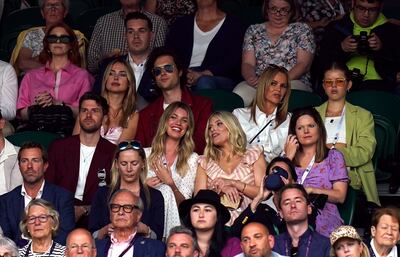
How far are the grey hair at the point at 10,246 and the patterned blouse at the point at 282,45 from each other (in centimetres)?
374

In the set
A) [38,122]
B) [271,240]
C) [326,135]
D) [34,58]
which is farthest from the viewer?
[34,58]

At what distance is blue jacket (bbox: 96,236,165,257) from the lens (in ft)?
41.1

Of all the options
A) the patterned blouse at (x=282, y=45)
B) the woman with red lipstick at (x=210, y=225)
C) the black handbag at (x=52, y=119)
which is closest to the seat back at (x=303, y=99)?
the patterned blouse at (x=282, y=45)

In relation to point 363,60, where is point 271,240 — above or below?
below

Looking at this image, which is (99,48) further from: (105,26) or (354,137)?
(354,137)

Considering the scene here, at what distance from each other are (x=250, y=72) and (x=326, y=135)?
178 cm

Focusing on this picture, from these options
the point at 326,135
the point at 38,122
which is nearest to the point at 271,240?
the point at 326,135

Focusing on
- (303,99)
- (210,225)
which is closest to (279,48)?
(303,99)

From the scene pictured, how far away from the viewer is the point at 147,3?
1662cm

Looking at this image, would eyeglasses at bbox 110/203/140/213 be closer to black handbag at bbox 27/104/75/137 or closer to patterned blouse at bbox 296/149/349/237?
patterned blouse at bbox 296/149/349/237

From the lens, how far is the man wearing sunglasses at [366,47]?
14898 millimetres

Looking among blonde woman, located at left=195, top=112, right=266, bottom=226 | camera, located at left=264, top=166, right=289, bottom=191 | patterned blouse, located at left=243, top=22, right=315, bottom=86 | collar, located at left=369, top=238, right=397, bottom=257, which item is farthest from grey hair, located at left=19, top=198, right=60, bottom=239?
patterned blouse, located at left=243, top=22, right=315, bottom=86

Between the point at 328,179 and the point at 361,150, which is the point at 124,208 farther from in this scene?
the point at 361,150

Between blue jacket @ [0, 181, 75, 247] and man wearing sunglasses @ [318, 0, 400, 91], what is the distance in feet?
10.3
